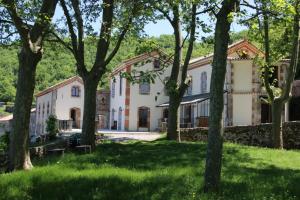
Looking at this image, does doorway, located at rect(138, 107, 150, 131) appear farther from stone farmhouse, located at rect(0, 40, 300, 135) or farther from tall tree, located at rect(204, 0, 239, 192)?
tall tree, located at rect(204, 0, 239, 192)

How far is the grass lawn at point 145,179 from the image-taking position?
8.76 metres

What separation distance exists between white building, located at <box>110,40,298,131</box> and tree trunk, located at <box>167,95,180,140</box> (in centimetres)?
554

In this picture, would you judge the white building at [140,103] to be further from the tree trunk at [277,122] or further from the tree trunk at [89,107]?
the tree trunk at [89,107]

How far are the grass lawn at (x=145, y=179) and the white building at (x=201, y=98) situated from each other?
1457 centimetres

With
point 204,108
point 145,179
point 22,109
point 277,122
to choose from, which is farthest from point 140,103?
point 145,179

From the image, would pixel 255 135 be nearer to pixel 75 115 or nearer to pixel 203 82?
pixel 203 82

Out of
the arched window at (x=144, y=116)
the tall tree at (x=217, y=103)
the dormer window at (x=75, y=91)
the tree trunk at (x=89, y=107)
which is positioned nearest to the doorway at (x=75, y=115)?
the dormer window at (x=75, y=91)

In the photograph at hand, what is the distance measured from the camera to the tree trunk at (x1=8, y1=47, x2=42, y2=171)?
38.6 ft

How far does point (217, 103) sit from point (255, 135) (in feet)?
54.3

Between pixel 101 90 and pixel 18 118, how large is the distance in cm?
3973

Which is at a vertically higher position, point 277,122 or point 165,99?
point 165,99

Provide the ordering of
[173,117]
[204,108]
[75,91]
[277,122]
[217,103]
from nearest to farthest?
[217,103] < [277,122] < [173,117] < [204,108] < [75,91]

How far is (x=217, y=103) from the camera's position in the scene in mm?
8570

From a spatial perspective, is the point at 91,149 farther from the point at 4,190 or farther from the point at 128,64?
the point at 128,64
